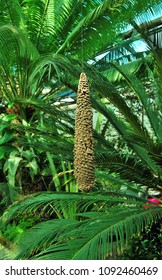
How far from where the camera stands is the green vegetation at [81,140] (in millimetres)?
2557

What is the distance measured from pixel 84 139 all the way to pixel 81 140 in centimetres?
1

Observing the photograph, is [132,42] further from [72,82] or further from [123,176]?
[123,176]

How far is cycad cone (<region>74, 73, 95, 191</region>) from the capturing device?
1.99 metres

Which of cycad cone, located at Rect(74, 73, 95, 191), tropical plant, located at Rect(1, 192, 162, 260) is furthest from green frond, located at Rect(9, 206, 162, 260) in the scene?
cycad cone, located at Rect(74, 73, 95, 191)

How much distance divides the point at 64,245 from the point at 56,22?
13.2 ft

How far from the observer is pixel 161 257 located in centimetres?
370

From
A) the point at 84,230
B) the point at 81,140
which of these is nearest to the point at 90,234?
the point at 84,230

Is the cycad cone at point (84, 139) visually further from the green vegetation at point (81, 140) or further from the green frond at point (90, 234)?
the green frond at point (90, 234)

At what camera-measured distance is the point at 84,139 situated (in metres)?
1.99

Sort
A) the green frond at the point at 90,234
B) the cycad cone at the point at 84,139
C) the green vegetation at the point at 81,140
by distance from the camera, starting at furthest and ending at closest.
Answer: the green vegetation at the point at 81,140
the green frond at the point at 90,234
the cycad cone at the point at 84,139

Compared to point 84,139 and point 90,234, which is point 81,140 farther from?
point 90,234

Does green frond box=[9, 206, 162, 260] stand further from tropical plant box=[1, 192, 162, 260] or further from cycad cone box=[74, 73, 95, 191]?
cycad cone box=[74, 73, 95, 191]

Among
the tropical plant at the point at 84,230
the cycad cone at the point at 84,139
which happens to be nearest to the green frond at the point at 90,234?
the tropical plant at the point at 84,230

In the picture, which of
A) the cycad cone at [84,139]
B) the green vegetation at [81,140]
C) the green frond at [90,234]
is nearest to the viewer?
the cycad cone at [84,139]
